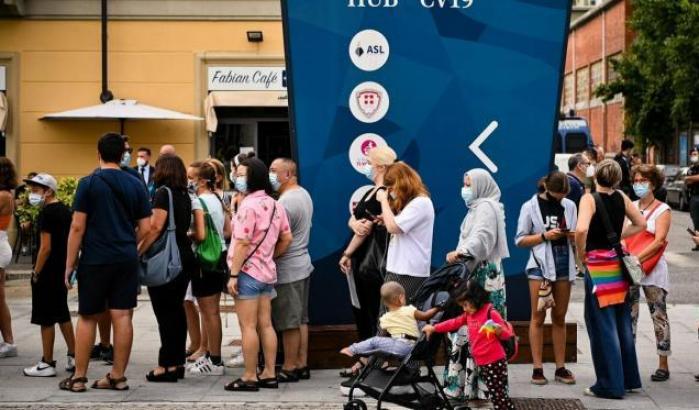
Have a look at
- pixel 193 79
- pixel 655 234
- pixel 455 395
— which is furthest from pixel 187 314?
pixel 193 79

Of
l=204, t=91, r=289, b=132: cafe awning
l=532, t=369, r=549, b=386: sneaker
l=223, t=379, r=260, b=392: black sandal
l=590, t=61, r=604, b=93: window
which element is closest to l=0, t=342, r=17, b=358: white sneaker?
l=223, t=379, r=260, b=392: black sandal

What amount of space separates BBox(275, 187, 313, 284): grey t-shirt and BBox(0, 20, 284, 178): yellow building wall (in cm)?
1231

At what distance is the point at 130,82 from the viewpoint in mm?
22078

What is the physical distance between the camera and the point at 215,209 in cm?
1063

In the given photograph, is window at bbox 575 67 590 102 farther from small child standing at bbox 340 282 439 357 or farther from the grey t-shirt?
small child standing at bbox 340 282 439 357

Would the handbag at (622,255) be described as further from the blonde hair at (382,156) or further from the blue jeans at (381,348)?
the blue jeans at (381,348)

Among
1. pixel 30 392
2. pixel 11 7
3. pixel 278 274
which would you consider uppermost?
pixel 11 7

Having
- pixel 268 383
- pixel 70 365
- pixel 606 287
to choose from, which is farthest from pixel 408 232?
pixel 70 365

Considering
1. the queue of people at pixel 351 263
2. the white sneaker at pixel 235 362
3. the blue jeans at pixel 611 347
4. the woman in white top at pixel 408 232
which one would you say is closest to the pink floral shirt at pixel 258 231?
the queue of people at pixel 351 263

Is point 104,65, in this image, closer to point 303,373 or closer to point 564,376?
point 303,373

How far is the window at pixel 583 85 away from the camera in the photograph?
64.9 m

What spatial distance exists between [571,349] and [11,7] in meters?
14.2

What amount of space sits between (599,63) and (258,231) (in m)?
54.2

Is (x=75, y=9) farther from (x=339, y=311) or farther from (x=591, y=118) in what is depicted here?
(x=591, y=118)
